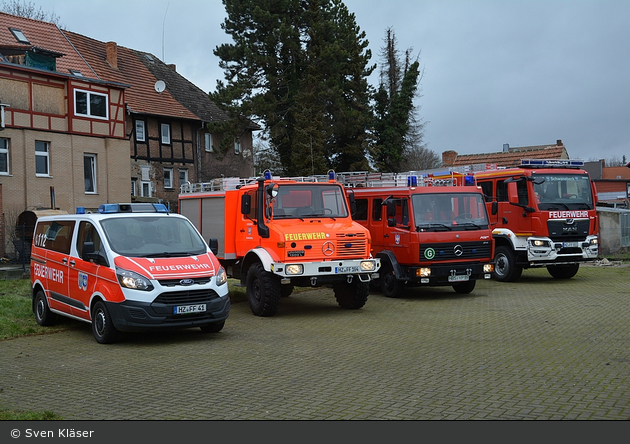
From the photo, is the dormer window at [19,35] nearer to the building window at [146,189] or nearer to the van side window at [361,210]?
the building window at [146,189]

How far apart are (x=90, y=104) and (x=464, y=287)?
22.4 metres

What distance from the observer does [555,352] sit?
29.7ft

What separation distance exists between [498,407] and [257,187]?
809 cm

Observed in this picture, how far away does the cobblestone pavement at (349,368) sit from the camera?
643 centimetres

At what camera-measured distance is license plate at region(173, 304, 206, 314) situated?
32.7ft

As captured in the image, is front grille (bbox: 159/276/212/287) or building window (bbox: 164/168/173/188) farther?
building window (bbox: 164/168/173/188)

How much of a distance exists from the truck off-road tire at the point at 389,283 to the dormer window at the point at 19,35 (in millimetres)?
24435

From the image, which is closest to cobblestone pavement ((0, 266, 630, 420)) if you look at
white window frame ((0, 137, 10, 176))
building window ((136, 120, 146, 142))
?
white window frame ((0, 137, 10, 176))

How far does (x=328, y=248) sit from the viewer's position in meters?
12.9

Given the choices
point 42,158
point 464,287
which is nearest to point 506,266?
Result: point 464,287

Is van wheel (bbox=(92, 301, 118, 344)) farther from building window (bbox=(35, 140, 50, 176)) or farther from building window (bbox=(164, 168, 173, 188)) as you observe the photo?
building window (bbox=(164, 168, 173, 188))

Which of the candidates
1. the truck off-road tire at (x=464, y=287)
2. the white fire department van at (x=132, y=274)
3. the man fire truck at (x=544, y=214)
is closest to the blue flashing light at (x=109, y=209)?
the white fire department van at (x=132, y=274)

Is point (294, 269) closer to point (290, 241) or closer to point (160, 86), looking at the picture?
point (290, 241)

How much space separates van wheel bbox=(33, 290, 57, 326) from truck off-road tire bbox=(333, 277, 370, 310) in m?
5.56
